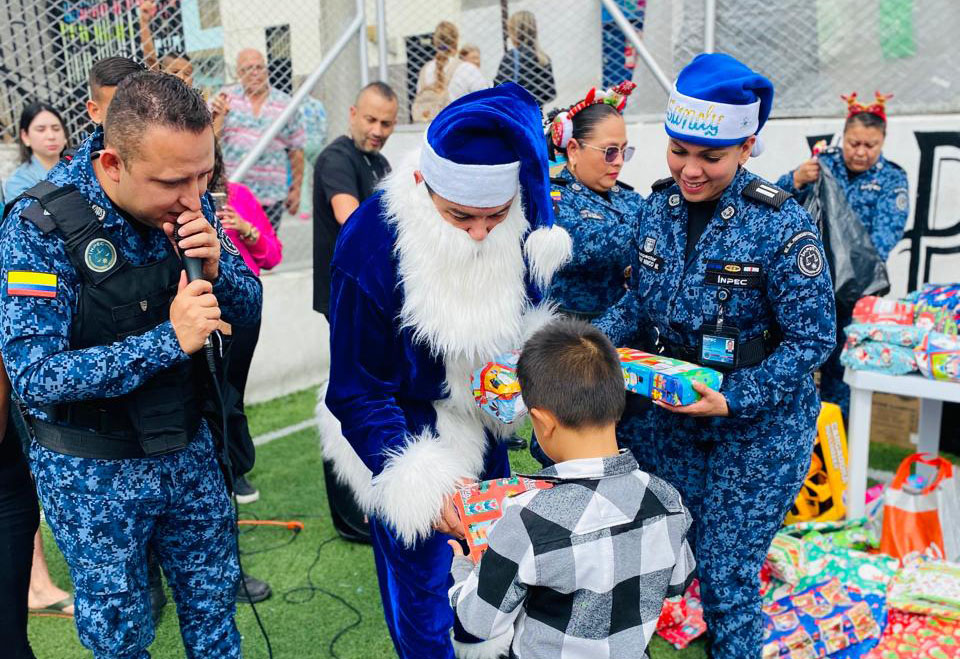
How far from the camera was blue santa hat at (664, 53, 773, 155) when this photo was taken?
7.87 feet

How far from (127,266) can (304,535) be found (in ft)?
8.39

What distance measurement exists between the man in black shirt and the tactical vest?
2.55 metres

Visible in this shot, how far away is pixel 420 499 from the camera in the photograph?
2.16 metres

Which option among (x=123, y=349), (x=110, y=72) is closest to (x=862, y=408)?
(x=123, y=349)

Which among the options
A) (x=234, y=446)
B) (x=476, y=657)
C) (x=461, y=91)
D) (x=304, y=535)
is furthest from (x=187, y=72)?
(x=476, y=657)

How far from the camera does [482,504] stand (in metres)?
2.06

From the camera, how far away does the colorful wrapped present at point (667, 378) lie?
90.4 inches

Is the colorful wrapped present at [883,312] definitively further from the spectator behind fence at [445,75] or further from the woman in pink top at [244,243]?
the spectator behind fence at [445,75]

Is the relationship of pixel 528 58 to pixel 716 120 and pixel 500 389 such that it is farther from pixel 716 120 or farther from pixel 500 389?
pixel 500 389

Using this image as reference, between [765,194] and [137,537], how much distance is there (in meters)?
2.02

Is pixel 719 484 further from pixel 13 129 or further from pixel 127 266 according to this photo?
pixel 13 129

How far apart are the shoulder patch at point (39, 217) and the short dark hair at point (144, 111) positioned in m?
0.22

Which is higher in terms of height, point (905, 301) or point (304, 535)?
point (905, 301)

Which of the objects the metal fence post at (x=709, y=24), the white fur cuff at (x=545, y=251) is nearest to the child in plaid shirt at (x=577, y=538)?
the white fur cuff at (x=545, y=251)
